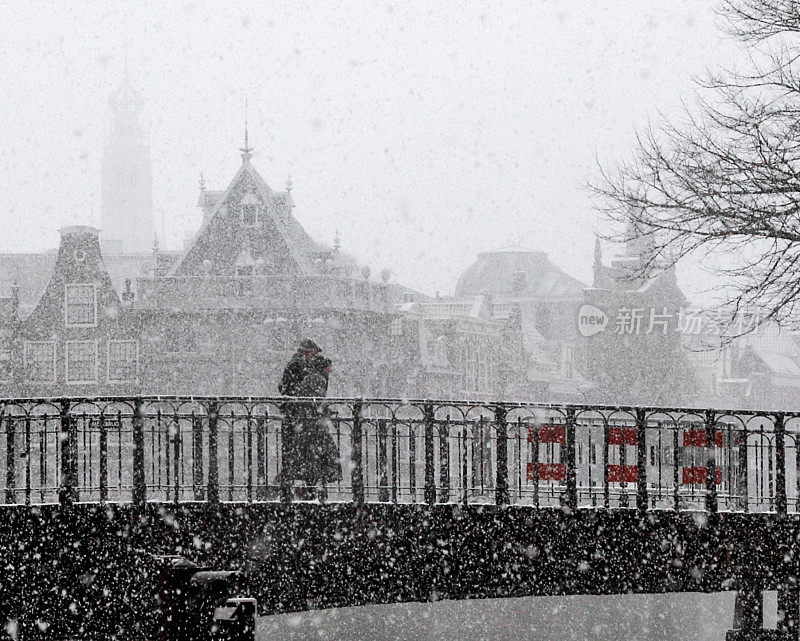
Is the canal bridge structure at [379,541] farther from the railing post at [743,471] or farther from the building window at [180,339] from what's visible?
the building window at [180,339]

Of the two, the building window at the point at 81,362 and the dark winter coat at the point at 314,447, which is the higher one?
the building window at the point at 81,362

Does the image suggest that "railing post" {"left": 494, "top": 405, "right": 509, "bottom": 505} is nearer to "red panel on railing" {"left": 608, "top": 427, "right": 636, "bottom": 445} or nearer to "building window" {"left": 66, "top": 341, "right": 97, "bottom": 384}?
"red panel on railing" {"left": 608, "top": 427, "right": 636, "bottom": 445}

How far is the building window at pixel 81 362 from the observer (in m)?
42.7

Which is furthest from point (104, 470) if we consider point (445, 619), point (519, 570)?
point (445, 619)

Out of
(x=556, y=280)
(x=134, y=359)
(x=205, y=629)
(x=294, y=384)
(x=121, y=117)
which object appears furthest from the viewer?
(x=121, y=117)

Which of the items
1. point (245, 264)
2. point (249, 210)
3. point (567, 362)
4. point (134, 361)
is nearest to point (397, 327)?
point (245, 264)

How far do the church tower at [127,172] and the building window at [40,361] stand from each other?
143991 millimetres

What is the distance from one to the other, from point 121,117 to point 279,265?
155 metres

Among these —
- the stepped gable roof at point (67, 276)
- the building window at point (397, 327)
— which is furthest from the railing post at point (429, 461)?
the building window at point (397, 327)

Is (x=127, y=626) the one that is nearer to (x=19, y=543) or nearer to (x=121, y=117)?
(x=19, y=543)

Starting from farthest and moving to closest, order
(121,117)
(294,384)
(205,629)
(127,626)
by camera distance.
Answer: (121,117) → (294,384) → (127,626) → (205,629)

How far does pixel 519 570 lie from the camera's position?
39.2 feet

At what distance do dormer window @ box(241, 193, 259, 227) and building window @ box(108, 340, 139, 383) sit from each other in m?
6.94

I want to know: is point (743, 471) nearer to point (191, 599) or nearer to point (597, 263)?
point (191, 599)
